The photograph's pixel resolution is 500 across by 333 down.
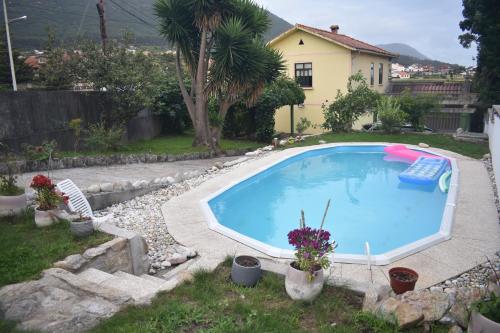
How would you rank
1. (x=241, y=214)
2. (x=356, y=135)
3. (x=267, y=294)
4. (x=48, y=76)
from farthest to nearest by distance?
(x=356, y=135) < (x=48, y=76) < (x=241, y=214) < (x=267, y=294)

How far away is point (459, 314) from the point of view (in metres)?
3.31

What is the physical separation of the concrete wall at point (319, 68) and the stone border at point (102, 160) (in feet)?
32.5

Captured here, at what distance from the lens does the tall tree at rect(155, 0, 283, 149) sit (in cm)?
1292

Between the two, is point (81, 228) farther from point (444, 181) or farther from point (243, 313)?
point (444, 181)

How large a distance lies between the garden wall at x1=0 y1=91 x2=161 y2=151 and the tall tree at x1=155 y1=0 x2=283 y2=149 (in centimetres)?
347

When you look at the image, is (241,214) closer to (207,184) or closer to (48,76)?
(207,184)

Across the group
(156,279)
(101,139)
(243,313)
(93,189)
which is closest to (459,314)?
(243,313)

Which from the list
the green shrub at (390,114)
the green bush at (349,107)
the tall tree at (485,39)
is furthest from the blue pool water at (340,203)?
the tall tree at (485,39)

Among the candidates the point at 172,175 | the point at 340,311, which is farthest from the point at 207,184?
the point at 340,311

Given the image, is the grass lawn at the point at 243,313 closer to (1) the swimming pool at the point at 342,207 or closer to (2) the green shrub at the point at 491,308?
(2) the green shrub at the point at 491,308

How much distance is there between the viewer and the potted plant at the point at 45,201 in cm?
585

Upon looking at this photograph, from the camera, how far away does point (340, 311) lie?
152 inches

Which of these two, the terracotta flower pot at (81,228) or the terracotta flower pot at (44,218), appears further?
the terracotta flower pot at (44,218)

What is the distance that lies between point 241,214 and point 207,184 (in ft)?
4.63
